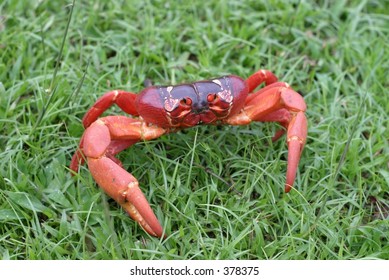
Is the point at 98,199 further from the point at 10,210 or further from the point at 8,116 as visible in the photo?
the point at 8,116

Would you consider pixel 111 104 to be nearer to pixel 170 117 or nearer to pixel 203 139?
Answer: pixel 170 117

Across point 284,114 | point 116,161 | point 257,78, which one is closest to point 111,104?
point 116,161

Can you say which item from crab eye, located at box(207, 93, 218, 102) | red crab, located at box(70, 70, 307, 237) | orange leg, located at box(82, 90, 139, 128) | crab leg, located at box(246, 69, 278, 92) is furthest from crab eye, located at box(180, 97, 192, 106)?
crab leg, located at box(246, 69, 278, 92)

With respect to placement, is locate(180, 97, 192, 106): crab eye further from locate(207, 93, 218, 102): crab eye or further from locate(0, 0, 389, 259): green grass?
locate(0, 0, 389, 259): green grass

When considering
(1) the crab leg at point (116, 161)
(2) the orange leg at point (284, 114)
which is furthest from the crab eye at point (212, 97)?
(1) the crab leg at point (116, 161)
